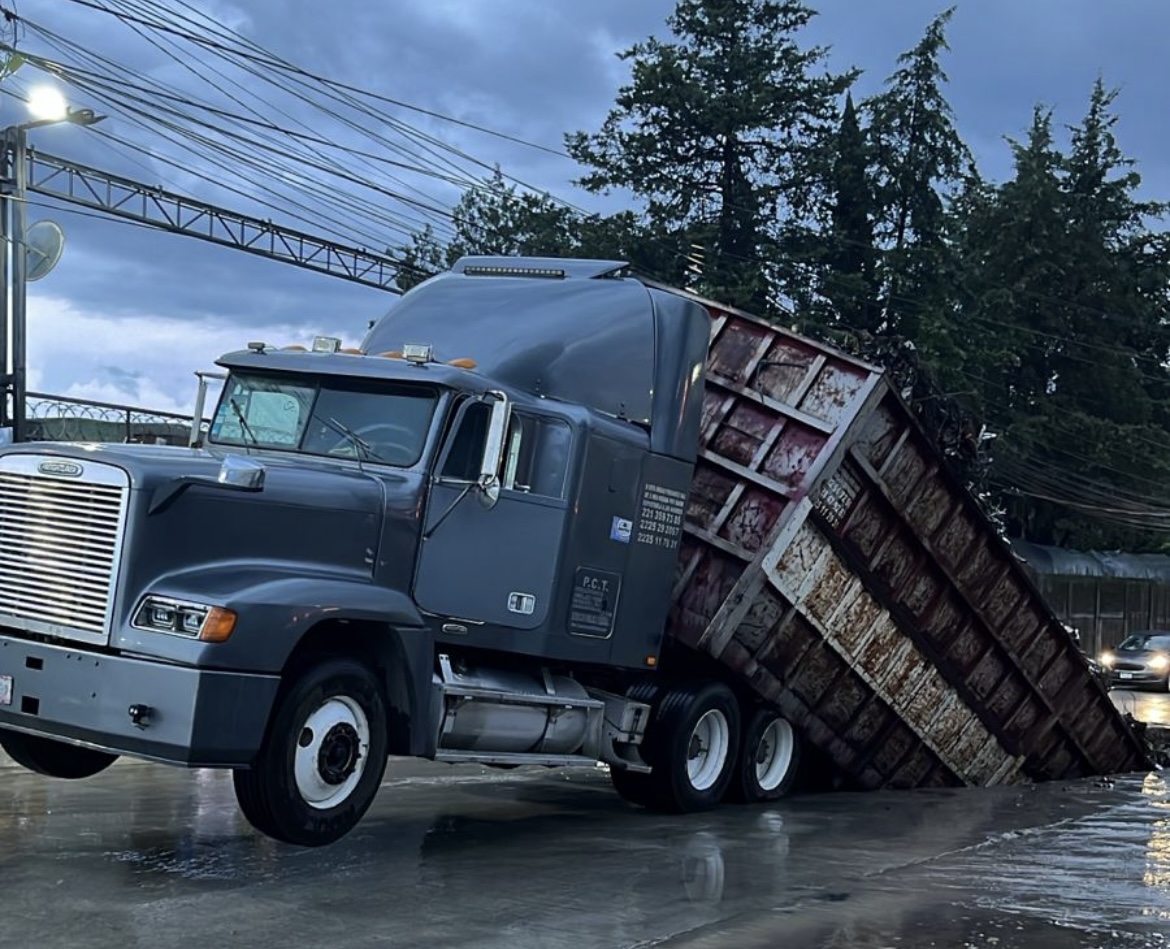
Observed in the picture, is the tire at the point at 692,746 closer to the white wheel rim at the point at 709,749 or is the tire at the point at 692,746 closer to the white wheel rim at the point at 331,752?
the white wheel rim at the point at 709,749

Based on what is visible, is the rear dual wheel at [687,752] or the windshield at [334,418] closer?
the windshield at [334,418]

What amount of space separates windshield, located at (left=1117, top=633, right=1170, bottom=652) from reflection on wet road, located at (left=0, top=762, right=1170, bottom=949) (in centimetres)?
2278

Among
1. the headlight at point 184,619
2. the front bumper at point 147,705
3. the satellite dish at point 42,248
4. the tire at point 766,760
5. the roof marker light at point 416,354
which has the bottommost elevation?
the tire at point 766,760

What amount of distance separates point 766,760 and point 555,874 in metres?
3.67

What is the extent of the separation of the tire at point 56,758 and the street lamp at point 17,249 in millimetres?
8195

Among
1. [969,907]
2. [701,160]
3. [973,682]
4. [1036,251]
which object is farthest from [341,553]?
[1036,251]

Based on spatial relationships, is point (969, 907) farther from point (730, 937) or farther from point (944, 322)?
point (944, 322)

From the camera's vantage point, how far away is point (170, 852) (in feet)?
25.2

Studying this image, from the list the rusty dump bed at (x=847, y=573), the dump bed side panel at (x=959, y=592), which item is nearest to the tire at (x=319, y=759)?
the rusty dump bed at (x=847, y=573)

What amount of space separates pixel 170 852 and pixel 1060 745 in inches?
338

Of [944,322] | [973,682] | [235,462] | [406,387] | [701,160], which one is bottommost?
[973,682]

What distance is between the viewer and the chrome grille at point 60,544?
6.92 m

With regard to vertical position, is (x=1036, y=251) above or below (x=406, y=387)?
above

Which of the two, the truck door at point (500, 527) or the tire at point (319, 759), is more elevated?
the truck door at point (500, 527)
